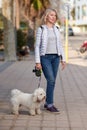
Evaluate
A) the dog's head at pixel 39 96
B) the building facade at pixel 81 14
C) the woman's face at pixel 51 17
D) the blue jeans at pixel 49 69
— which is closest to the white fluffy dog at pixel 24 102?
the dog's head at pixel 39 96

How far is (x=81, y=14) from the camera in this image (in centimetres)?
11919

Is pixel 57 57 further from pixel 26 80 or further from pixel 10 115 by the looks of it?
pixel 26 80

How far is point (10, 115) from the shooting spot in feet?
28.6

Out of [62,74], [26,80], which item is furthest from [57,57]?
[62,74]

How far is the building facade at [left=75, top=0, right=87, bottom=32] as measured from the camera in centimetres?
11481

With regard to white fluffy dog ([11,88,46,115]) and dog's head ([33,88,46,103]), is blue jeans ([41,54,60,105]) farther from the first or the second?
dog's head ([33,88,46,103])

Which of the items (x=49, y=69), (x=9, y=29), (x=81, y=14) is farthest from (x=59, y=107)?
(x=81, y=14)

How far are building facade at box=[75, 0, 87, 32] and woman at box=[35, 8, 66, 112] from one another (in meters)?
104

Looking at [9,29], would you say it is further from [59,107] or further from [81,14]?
[81,14]

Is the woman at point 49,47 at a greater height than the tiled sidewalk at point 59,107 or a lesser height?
greater

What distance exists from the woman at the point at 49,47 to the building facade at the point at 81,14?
340 feet

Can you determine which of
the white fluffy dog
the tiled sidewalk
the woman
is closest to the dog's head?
the white fluffy dog

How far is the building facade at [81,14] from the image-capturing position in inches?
4520

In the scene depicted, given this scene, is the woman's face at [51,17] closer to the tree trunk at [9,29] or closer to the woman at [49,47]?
the woman at [49,47]
